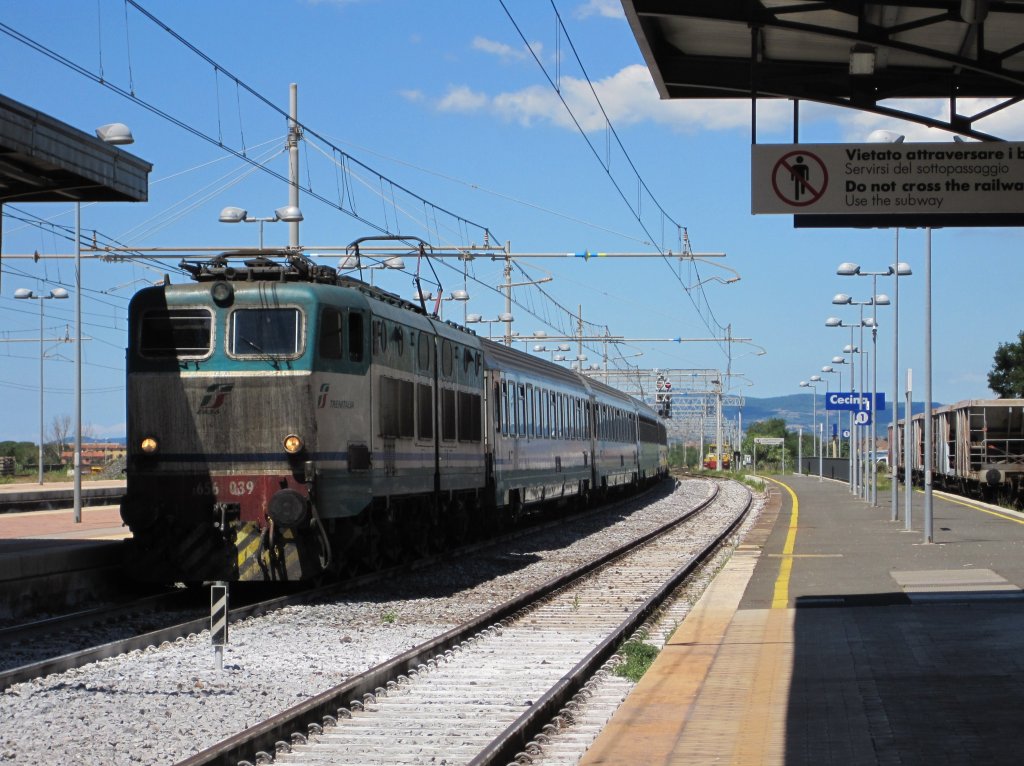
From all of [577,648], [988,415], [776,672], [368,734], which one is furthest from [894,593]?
[988,415]

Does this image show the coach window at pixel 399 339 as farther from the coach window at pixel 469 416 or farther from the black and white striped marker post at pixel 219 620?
the black and white striped marker post at pixel 219 620

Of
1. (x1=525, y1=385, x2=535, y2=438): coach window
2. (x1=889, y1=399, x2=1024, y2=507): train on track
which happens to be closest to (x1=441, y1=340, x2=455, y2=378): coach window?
(x1=525, y1=385, x2=535, y2=438): coach window

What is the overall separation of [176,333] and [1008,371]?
290 feet

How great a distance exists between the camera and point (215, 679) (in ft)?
32.7

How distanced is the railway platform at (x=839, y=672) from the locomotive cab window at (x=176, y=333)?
5.88m

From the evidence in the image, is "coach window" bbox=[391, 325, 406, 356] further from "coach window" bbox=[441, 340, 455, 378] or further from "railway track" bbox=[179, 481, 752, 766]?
"railway track" bbox=[179, 481, 752, 766]

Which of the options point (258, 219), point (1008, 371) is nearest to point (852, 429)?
point (258, 219)

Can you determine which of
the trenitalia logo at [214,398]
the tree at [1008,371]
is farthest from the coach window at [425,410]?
the tree at [1008,371]

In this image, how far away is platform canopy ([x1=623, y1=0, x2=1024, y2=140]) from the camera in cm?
1104

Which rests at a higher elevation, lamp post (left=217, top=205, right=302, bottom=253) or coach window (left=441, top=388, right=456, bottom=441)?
lamp post (left=217, top=205, right=302, bottom=253)

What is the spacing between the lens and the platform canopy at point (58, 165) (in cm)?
1357

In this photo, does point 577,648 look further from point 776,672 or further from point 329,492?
point 329,492

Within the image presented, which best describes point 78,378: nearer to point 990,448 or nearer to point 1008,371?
point 990,448

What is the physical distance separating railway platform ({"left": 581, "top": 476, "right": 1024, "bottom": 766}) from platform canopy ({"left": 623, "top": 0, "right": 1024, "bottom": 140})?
4.43 meters
